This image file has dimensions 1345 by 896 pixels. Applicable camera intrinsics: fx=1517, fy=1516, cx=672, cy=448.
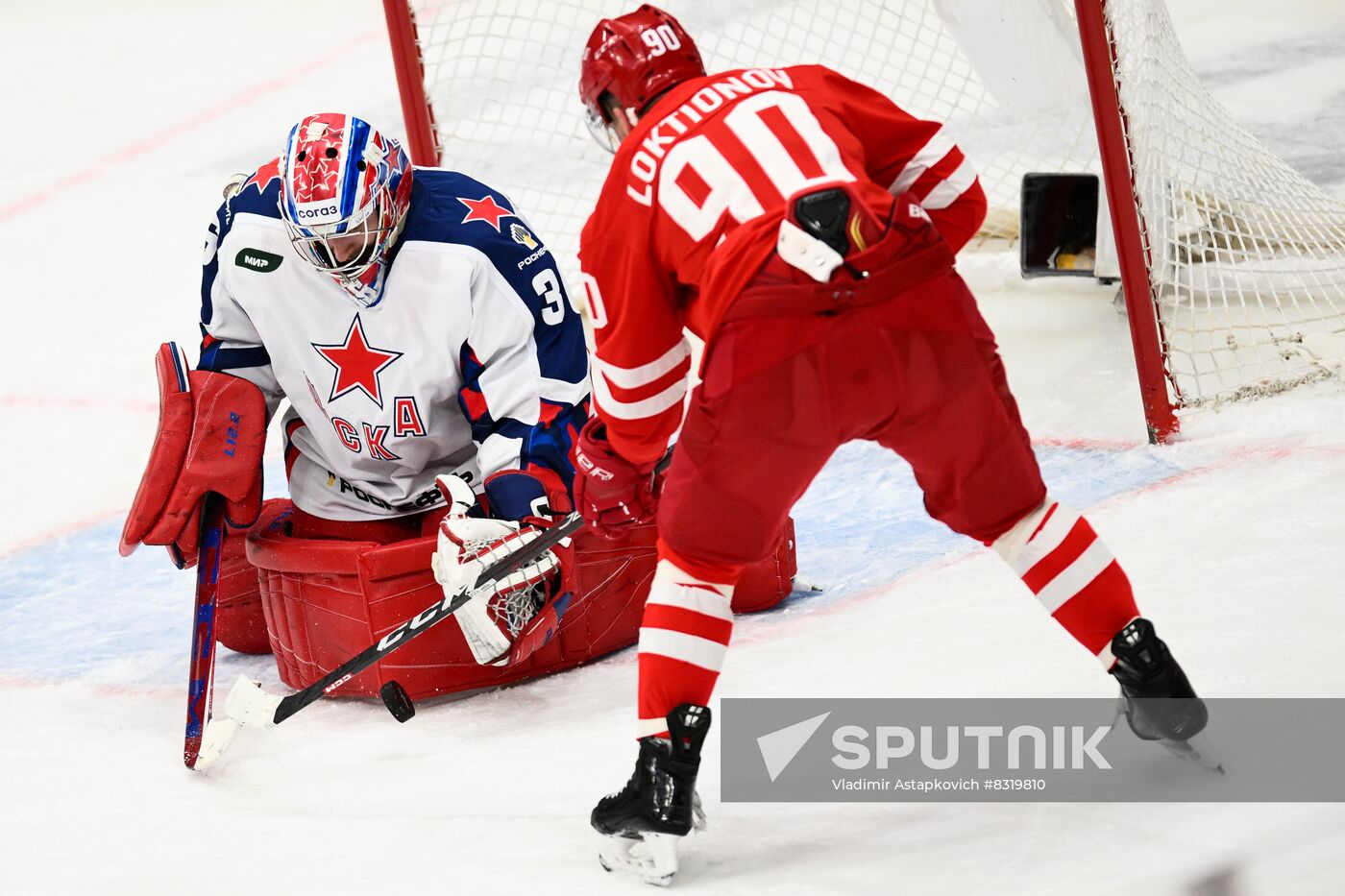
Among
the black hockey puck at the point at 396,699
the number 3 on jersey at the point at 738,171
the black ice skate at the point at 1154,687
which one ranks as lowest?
the black hockey puck at the point at 396,699

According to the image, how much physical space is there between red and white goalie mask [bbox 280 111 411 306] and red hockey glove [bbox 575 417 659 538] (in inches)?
25.1

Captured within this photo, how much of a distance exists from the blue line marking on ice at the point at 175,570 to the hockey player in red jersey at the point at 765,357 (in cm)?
104

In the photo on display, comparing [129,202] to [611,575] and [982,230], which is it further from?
[611,575]

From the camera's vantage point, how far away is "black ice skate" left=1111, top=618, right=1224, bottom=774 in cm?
171

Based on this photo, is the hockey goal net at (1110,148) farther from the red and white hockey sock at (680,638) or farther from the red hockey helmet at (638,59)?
the red and white hockey sock at (680,638)

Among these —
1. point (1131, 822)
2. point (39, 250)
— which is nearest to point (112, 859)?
point (1131, 822)

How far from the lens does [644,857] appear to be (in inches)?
68.1

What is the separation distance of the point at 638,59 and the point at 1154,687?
3.06 feet

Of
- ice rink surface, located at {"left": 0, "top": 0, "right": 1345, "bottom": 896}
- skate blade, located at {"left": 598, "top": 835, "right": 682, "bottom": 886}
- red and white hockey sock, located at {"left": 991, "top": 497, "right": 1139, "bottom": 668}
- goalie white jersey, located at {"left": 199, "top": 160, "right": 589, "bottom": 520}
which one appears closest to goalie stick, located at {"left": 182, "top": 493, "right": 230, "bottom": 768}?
ice rink surface, located at {"left": 0, "top": 0, "right": 1345, "bottom": 896}

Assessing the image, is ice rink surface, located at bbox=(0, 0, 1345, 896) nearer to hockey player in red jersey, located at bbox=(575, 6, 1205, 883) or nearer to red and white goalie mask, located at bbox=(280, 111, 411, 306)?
hockey player in red jersey, located at bbox=(575, 6, 1205, 883)

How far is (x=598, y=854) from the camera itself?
70.9 inches

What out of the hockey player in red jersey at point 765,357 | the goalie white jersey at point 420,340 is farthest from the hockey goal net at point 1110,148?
the hockey player in red jersey at point 765,357

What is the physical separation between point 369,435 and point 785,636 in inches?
31.0

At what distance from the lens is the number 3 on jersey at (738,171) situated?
5.34ft
